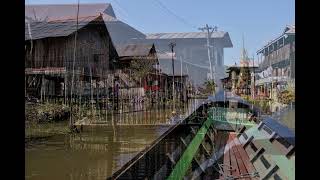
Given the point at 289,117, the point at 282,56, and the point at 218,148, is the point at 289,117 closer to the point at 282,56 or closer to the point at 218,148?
the point at 282,56

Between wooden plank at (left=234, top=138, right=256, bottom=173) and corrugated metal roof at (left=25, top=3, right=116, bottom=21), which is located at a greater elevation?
corrugated metal roof at (left=25, top=3, right=116, bottom=21)

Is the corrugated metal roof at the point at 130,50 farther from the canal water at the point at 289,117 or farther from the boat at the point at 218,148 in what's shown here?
the canal water at the point at 289,117

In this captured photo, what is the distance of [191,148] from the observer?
364cm

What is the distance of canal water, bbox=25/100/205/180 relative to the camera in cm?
444

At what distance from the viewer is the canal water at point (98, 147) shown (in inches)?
175

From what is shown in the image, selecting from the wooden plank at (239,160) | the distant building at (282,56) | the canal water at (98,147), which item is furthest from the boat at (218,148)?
the canal water at (98,147)

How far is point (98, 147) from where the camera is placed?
612 cm

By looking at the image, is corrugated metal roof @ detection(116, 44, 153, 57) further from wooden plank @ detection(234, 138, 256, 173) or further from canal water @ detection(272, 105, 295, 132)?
canal water @ detection(272, 105, 295, 132)

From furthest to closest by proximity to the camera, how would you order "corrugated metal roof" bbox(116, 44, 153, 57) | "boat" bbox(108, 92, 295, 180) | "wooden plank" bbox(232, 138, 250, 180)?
"corrugated metal roof" bbox(116, 44, 153, 57) → "wooden plank" bbox(232, 138, 250, 180) → "boat" bbox(108, 92, 295, 180)

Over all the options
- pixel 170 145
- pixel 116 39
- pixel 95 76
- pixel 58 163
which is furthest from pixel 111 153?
pixel 116 39

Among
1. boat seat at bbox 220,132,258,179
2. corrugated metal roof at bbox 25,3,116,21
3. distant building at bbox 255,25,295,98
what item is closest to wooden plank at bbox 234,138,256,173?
boat seat at bbox 220,132,258,179

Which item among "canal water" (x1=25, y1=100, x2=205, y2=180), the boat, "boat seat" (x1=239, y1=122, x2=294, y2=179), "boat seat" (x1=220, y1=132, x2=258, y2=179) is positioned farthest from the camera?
"canal water" (x1=25, y1=100, x2=205, y2=180)

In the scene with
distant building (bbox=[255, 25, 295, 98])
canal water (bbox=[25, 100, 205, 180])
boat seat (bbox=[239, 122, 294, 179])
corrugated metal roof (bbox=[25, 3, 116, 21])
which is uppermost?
corrugated metal roof (bbox=[25, 3, 116, 21])
